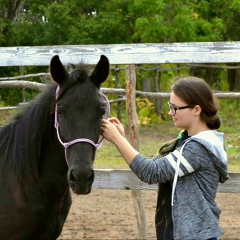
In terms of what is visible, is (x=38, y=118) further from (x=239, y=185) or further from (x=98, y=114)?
(x=239, y=185)

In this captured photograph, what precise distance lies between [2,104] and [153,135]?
2959 millimetres

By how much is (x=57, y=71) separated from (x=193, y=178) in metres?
0.97

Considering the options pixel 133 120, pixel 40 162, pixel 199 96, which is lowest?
pixel 133 120

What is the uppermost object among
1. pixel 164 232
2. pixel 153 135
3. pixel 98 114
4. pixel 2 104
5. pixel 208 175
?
pixel 98 114

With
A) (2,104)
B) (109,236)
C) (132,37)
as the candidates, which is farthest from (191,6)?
(109,236)

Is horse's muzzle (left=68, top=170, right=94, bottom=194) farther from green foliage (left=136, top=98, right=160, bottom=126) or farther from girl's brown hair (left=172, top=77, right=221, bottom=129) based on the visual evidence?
green foliage (left=136, top=98, right=160, bottom=126)

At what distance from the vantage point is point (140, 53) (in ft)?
16.4

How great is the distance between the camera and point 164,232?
2.84 m

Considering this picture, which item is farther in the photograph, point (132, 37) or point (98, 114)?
point (132, 37)

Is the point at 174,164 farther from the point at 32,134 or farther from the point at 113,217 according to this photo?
the point at 113,217

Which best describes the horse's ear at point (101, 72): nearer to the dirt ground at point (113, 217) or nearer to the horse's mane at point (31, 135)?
the horse's mane at point (31, 135)

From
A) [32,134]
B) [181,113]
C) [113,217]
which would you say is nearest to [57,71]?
[32,134]

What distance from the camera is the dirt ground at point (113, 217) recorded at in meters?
5.91

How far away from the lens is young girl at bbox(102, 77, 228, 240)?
271 cm
